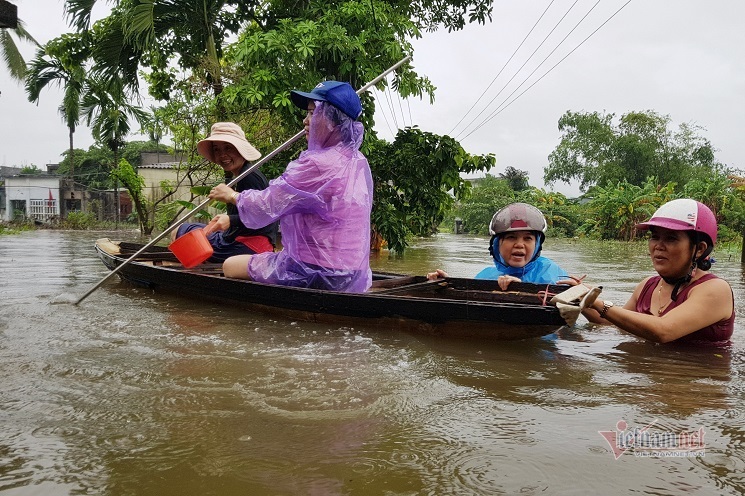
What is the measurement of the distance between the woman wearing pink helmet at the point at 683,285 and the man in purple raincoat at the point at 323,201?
65.2 inches

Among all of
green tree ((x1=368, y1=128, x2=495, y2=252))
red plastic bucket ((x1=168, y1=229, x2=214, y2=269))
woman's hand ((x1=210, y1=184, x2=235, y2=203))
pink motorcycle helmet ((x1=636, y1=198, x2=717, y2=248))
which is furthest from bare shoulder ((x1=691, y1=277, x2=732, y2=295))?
green tree ((x1=368, y1=128, x2=495, y2=252))

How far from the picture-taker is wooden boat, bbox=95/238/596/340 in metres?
3.32

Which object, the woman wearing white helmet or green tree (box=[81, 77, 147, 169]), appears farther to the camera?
green tree (box=[81, 77, 147, 169])

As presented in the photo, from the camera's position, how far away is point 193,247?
459 centimetres

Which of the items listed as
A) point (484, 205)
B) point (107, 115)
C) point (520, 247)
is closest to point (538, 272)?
point (520, 247)

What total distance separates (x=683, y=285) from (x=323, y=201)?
7.02 ft

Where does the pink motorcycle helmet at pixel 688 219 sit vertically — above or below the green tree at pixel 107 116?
below

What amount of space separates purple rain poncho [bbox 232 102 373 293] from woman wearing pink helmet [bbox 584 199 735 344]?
1650 mm

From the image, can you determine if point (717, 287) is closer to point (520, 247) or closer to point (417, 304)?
point (520, 247)

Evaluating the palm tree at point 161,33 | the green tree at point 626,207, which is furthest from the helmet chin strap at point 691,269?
the green tree at point 626,207

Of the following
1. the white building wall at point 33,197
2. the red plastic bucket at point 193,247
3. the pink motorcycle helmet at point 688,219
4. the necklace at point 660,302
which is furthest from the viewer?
the white building wall at point 33,197

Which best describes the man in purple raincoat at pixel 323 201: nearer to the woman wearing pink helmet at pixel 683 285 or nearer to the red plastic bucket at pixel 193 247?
the red plastic bucket at pixel 193 247

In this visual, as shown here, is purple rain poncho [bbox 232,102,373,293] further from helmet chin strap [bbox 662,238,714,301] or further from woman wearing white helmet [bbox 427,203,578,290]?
helmet chin strap [bbox 662,238,714,301]

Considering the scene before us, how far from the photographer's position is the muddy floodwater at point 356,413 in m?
1.68
